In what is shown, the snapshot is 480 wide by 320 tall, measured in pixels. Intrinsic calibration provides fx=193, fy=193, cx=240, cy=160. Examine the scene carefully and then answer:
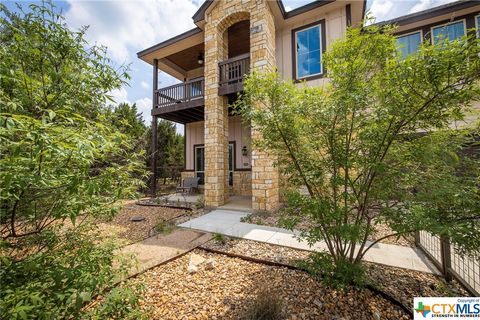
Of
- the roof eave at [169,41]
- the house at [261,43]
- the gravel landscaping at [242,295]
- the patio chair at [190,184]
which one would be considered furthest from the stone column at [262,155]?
the patio chair at [190,184]

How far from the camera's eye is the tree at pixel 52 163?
41.1 inches

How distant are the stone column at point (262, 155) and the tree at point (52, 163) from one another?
4.22 m

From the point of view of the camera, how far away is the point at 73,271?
128cm

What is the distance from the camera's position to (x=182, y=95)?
8102 mm

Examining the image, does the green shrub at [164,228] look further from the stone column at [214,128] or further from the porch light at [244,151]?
the porch light at [244,151]

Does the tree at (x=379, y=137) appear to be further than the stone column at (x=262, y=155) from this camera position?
No

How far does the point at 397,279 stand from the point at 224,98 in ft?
20.1

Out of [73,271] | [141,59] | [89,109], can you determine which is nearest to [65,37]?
[89,109]

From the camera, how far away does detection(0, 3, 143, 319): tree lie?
104cm

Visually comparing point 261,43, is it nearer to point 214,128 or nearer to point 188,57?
point 214,128

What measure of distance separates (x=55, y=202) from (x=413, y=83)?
2.86 meters

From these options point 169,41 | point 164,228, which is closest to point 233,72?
point 169,41

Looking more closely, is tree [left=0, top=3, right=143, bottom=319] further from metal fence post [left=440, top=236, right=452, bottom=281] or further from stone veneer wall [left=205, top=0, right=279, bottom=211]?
stone veneer wall [left=205, top=0, right=279, bottom=211]

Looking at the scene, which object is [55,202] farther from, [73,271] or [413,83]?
[413,83]
